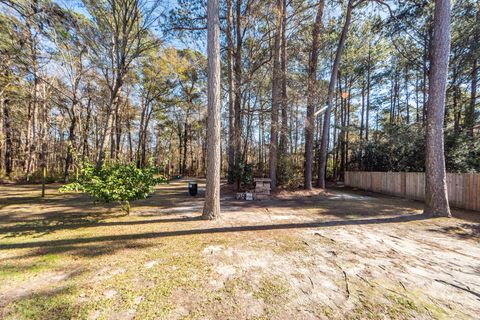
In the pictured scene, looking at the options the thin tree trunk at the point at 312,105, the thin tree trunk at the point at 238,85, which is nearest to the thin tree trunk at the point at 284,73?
the thin tree trunk at the point at 312,105

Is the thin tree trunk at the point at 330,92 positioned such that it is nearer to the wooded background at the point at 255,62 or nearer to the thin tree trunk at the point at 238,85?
the wooded background at the point at 255,62

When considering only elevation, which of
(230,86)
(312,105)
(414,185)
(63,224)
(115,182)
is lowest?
(63,224)

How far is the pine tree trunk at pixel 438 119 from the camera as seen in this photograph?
195 inches

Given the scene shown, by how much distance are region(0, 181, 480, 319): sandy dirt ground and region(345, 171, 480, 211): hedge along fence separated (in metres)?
2.52

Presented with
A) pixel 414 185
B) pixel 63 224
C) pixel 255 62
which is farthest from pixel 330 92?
pixel 63 224

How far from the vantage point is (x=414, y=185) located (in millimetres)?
8188

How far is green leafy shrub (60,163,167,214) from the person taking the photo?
13.8 feet

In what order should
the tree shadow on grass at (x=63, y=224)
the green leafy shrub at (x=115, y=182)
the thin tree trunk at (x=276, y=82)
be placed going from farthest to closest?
the thin tree trunk at (x=276, y=82) < the green leafy shrub at (x=115, y=182) < the tree shadow on grass at (x=63, y=224)

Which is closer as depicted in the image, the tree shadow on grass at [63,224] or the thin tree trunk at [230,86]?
the tree shadow on grass at [63,224]

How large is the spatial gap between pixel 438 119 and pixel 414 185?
4551 millimetres

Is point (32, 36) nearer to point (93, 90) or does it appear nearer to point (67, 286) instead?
point (93, 90)

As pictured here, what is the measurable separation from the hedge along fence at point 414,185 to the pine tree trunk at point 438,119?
217cm

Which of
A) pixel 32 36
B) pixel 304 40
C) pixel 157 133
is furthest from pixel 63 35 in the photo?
pixel 157 133

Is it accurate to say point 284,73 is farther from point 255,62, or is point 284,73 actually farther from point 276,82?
point 255,62
